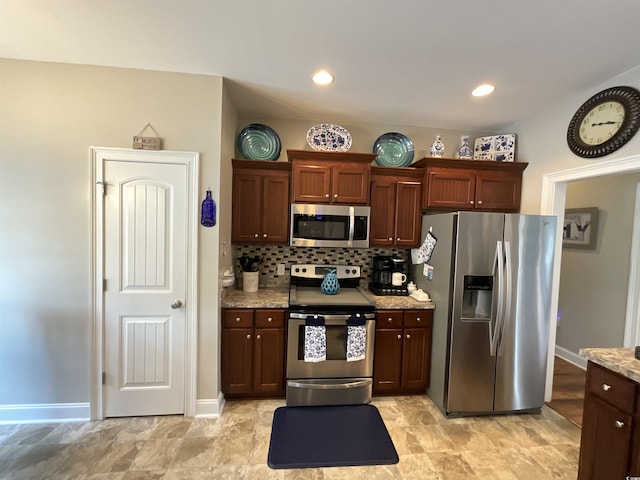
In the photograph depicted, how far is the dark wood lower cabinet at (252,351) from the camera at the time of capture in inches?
99.6

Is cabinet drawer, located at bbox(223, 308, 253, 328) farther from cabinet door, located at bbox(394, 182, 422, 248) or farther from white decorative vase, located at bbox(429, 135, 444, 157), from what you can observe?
white decorative vase, located at bbox(429, 135, 444, 157)

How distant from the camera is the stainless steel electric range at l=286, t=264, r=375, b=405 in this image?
2.51 metres

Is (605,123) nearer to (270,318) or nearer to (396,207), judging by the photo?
(396,207)

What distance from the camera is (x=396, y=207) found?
2988 mm

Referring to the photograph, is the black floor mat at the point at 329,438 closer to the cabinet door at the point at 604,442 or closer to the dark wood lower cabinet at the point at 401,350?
the dark wood lower cabinet at the point at 401,350

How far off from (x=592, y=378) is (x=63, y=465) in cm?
324

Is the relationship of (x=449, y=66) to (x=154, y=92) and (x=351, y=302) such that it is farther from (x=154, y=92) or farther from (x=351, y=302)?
(x=154, y=92)

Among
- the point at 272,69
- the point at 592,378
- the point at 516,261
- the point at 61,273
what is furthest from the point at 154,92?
the point at 592,378

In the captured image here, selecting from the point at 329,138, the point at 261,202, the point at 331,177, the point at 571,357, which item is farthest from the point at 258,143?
the point at 571,357

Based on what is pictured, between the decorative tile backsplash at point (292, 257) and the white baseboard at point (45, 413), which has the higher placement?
the decorative tile backsplash at point (292, 257)

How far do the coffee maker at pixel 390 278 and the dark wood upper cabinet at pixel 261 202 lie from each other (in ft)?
3.40

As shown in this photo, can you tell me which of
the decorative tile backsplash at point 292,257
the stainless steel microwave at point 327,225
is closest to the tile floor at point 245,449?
the decorative tile backsplash at point 292,257

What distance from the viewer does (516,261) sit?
2398mm

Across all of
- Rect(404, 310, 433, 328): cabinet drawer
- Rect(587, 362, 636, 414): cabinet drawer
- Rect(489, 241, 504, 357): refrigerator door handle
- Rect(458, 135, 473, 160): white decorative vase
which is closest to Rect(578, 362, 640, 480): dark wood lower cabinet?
Rect(587, 362, 636, 414): cabinet drawer
